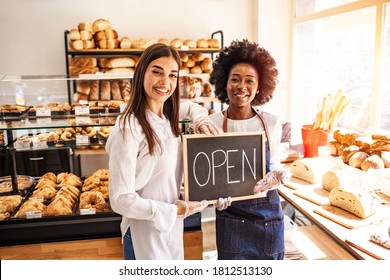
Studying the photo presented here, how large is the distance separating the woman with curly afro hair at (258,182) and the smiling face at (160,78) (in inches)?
12.7

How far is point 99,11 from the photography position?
404 cm

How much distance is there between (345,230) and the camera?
1508 millimetres

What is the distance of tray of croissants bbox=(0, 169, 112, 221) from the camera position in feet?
5.72

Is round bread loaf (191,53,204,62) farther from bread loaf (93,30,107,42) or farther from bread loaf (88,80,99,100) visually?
bread loaf (88,80,99,100)

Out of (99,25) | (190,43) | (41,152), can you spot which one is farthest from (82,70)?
(41,152)

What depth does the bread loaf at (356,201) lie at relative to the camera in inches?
62.0

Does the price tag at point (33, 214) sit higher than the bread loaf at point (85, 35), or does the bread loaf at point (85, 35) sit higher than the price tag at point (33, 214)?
the bread loaf at point (85, 35)

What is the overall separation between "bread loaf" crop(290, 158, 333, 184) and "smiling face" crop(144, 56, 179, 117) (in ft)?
3.69

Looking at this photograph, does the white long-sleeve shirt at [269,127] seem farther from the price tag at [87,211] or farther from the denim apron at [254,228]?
the price tag at [87,211]

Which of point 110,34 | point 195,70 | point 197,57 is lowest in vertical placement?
point 195,70

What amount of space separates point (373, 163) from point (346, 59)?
5.84 ft

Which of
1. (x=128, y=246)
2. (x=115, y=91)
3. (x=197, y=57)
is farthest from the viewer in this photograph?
(x=197, y=57)

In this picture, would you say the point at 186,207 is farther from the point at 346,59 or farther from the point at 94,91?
the point at 346,59

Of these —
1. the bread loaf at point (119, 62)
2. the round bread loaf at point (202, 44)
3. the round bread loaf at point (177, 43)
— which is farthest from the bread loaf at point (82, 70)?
the round bread loaf at point (202, 44)
